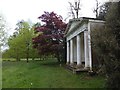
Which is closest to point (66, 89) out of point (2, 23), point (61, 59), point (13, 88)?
point (13, 88)

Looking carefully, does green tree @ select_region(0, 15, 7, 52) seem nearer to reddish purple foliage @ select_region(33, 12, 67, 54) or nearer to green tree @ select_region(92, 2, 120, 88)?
reddish purple foliage @ select_region(33, 12, 67, 54)

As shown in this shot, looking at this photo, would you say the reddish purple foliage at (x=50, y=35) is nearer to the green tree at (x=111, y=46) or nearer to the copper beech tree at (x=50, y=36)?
the copper beech tree at (x=50, y=36)

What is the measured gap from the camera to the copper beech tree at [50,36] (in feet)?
93.5

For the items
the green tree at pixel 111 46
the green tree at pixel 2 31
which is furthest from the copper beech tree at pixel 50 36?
the green tree at pixel 111 46

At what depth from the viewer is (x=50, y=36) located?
2872 centimetres

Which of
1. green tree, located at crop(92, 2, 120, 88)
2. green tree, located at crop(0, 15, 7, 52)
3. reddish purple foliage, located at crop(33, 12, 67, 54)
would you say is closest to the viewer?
green tree, located at crop(92, 2, 120, 88)

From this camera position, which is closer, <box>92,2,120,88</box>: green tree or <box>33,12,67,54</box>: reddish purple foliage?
<box>92,2,120,88</box>: green tree

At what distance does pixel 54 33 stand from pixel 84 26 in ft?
42.1

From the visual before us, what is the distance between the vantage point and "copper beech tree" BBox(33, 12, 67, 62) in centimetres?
2850

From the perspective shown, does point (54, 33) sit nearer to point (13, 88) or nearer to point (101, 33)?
point (13, 88)

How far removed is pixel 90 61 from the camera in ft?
52.0

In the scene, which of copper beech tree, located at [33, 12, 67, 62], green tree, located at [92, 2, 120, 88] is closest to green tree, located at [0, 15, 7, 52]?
copper beech tree, located at [33, 12, 67, 62]

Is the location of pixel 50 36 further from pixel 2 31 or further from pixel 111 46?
pixel 111 46

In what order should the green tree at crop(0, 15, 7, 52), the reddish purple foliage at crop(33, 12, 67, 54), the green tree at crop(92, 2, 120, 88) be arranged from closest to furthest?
1. the green tree at crop(92, 2, 120, 88)
2. the reddish purple foliage at crop(33, 12, 67, 54)
3. the green tree at crop(0, 15, 7, 52)
